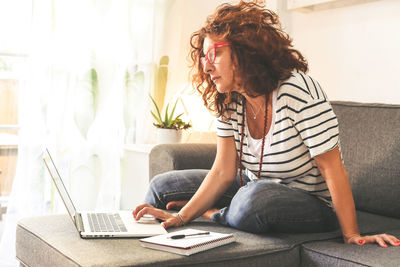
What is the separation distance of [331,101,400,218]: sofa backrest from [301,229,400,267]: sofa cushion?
0.43 metres

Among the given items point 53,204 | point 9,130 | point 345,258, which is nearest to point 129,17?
point 9,130

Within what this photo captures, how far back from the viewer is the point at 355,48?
2.57 meters

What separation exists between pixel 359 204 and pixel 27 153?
166 centimetres

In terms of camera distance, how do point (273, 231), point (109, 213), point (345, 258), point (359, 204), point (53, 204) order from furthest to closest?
point (53, 204)
point (359, 204)
point (109, 213)
point (273, 231)
point (345, 258)

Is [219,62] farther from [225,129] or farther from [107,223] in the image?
[107,223]

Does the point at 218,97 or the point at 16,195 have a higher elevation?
the point at 218,97

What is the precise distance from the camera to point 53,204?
114 inches

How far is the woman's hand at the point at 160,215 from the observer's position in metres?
1.65

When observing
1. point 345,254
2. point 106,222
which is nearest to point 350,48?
point 345,254

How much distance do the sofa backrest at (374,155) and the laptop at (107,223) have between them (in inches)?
30.3

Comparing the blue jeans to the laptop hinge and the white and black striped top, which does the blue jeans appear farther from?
the laptop hinge

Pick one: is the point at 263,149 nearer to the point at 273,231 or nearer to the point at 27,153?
the point at 273,231

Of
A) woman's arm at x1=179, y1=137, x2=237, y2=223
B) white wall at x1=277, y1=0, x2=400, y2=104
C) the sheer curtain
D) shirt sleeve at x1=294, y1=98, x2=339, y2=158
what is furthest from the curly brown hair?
the sheer curtain

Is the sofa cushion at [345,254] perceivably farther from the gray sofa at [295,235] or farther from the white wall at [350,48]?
the white wall at [350,48]
